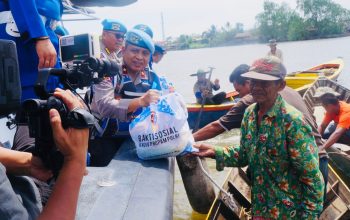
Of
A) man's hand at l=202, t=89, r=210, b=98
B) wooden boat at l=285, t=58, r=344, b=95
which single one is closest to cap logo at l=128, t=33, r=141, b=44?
man's hand at l=202, t=89, r=210, b=98

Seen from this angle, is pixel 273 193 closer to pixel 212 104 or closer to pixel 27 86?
pixel 27 86

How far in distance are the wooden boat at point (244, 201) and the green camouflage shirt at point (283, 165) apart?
0.81 metres

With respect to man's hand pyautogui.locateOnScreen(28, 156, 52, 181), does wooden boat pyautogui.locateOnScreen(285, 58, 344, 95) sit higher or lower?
lower

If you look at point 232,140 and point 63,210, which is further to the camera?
point 232,140

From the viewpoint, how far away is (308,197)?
7.02 ft

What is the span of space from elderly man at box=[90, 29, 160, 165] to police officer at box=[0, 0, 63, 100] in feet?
1.42

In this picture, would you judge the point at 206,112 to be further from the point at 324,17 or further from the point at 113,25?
the point at 324,17

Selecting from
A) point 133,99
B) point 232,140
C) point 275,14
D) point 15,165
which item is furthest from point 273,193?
point 275,14

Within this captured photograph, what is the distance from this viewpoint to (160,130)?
2.23 metres

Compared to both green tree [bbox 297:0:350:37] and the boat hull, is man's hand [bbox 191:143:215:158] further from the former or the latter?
green tree [bbox 297:0:350:37]

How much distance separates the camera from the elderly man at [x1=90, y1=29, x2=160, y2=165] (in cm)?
239

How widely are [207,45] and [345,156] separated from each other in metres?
88.9

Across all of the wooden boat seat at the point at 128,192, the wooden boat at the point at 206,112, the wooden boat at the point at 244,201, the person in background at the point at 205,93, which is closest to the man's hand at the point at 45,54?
the wooden boat seat at the point at 128,192

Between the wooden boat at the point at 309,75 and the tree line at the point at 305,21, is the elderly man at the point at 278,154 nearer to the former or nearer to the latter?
the wooden boat at the point at 309,75
